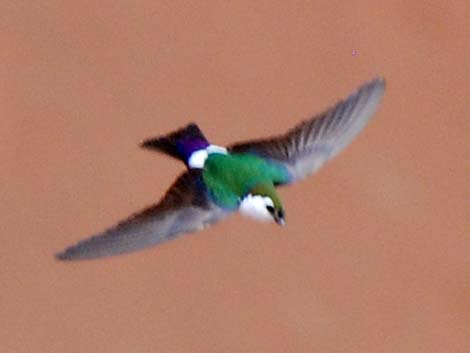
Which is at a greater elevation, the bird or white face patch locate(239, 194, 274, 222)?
the bird

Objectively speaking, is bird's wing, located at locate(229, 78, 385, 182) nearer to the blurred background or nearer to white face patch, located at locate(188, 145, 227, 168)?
white face patch, located at locate(188, 145, 227, 168)

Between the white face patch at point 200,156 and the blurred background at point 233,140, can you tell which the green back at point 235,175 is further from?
the blurred background at point 233,140

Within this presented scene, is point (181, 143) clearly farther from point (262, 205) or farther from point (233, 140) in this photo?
point (233, 140)

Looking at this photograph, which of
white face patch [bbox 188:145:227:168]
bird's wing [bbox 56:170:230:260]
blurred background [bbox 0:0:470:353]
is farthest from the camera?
blurred background [bbox 0:0:470:353]

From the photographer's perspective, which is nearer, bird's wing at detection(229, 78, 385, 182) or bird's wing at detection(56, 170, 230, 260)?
bird's wing at detection(56, 170, 230, 260)

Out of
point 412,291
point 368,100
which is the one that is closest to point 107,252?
point 368,100

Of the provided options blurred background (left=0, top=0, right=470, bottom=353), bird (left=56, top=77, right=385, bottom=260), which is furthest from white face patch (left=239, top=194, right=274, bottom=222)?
blurred background (left=0, top=0, right=470, bottom=353)

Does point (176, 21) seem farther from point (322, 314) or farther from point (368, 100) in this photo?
point (368, 100)

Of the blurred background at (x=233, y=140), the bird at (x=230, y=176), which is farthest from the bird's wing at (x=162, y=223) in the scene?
the blurred background at (x=233, y=140)
